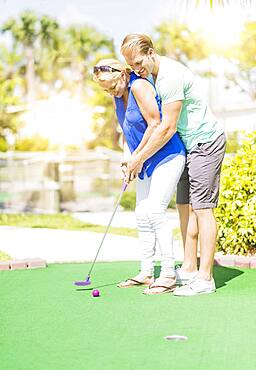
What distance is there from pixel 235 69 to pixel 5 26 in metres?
20.3

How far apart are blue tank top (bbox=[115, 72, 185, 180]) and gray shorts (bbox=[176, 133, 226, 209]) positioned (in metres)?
0.10

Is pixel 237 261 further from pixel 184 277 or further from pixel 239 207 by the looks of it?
pixel 184 277

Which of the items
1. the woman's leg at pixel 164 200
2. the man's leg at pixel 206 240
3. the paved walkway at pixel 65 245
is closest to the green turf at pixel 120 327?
the man's leg at pixel 206 240

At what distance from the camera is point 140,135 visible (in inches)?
183

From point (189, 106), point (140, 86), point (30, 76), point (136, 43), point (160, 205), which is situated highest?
point (30, 76)

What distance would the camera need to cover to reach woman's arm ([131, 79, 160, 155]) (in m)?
4.46

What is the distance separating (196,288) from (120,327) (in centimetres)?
90

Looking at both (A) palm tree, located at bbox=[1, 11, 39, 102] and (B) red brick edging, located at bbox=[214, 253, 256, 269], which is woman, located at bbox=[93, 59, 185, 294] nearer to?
(B) red brick edging, located at bbox=[214, 253, 256, 269]

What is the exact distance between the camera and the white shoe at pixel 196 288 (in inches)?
176

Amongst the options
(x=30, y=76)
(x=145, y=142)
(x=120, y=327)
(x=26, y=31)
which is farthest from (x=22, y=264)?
(x=26, y=31)

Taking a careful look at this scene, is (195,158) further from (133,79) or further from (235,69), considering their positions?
(235,69)

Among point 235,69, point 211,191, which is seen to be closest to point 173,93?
point 211,191

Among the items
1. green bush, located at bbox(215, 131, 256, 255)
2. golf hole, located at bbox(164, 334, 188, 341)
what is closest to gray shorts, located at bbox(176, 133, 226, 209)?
golf hole, located at bbox(164, 334, 188, 341)

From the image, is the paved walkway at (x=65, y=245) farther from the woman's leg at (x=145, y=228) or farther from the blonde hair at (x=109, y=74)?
the blonde hair at (x=109, y=74)
